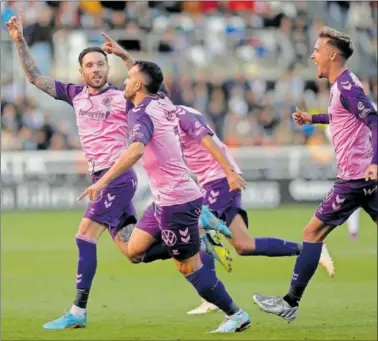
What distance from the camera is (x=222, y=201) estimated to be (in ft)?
37.0

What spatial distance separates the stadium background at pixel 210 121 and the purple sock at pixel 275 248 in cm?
65

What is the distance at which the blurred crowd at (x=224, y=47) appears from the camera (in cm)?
2584

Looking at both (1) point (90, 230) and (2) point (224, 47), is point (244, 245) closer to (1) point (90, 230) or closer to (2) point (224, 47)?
(1) point (90, 230)

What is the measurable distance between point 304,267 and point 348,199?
721 millimetres

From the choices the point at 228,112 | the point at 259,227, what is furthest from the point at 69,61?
the point at 259,227

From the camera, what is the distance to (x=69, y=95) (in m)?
10.6

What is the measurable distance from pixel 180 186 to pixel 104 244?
9.74 m

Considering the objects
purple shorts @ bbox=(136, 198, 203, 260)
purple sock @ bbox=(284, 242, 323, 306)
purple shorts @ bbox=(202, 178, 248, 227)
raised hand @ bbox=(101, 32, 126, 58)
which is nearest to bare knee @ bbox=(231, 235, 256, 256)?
purple shorts @ bbox=(202, 178, 248, 227)

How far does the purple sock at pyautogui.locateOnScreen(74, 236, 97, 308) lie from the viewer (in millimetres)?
10148

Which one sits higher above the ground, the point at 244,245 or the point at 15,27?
the point at 15,27

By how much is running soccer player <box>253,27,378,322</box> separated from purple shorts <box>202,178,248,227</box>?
63.2 inches

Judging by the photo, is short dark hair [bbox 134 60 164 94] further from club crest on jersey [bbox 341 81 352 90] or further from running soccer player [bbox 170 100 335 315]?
running soccer player [bbox 170 100 335 315]

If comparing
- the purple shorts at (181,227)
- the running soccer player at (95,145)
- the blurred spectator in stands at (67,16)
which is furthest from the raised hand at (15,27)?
the blurred spectator in stands at (67,16)

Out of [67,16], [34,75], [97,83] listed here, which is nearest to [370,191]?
[97,83]
